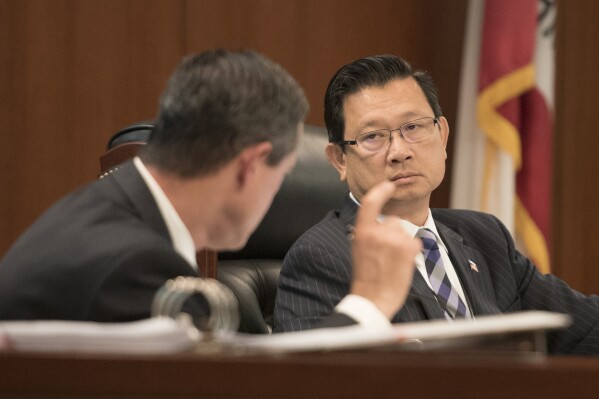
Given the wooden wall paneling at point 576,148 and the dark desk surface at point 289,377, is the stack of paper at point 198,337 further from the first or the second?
the wooden wall paneling at point 576,148

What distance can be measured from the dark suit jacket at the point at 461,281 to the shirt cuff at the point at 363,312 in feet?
2.12

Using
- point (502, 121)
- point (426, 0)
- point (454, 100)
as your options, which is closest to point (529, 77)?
point (502, 121)

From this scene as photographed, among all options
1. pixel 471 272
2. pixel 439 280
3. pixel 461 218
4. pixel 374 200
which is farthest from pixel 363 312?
pixel 461 218

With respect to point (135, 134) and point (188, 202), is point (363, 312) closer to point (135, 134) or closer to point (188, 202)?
point (188, 202)

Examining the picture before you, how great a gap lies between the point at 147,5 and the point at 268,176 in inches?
96.9

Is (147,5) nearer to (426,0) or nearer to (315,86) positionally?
(315,86)

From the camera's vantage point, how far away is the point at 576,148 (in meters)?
4.24

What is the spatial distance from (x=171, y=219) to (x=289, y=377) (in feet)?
2.42

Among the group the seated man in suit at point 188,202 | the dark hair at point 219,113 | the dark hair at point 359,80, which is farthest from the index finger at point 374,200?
the dark hair at point 359,80

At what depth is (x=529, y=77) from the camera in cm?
373

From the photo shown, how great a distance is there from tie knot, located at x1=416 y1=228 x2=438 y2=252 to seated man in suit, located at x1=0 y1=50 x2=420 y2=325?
0.81 m

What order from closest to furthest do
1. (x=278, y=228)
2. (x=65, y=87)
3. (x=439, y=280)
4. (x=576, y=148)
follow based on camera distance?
(x=439, y=280)
(x=278, y=228)
(x=65, y=87)
(x=576, y=148)

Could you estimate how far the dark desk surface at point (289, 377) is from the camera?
31.8 inches

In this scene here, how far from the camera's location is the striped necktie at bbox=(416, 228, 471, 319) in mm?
2318
